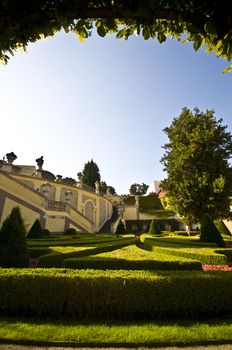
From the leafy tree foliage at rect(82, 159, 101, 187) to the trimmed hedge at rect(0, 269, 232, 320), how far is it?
6069 cm

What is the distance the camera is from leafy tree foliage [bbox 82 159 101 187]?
67.7 m

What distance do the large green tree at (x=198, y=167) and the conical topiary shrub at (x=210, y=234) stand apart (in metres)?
3.16

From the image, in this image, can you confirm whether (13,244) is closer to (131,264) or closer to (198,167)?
(131,264)

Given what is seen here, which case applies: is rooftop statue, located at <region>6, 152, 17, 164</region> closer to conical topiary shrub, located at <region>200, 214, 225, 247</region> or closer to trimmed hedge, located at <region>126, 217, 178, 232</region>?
trimmed hedge, located at <region>126, 217, 178, 232</region>

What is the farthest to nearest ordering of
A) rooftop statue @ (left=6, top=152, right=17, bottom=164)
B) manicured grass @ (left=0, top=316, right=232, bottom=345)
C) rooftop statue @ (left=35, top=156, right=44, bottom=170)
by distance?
rooftop statue @ (left=35, top=156, right=44, bottom=170) → rooftop statue @ (left=6, top=152, right=17, bottom=164) → manicured grass @ (left=0, top=316, right=232, bottom=345)

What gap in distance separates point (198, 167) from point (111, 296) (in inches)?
723

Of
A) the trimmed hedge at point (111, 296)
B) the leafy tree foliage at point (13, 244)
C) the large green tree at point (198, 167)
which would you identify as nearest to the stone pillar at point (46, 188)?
the large green tree at point (198, 167)

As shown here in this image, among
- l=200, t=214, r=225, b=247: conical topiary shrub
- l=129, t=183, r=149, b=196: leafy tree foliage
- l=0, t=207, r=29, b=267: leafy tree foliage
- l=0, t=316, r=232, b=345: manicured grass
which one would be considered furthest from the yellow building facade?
l=129, t=183, r=149, b=196: leafy tree foliage

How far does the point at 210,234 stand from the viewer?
1756cm

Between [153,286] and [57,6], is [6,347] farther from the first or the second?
[57,6]

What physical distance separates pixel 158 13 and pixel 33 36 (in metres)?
2.15

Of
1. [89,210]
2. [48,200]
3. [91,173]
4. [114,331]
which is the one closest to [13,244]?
[114,331]

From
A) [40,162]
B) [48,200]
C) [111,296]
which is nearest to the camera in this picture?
[111,296]

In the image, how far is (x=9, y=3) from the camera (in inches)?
138
